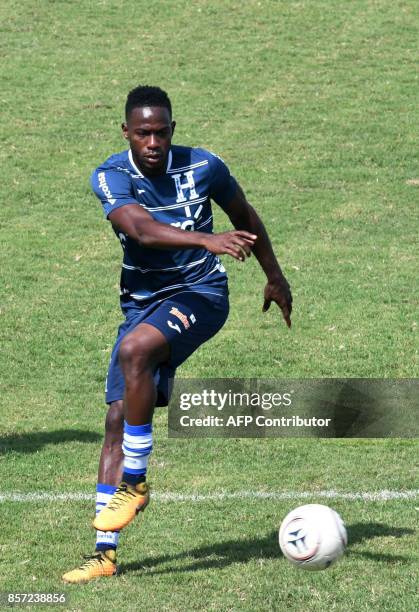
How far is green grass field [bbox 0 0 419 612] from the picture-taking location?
22.7 feet

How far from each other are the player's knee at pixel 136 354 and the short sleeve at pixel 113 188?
2.39ft

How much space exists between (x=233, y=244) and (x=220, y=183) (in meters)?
1.10

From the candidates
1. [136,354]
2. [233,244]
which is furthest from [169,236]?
[136,354]

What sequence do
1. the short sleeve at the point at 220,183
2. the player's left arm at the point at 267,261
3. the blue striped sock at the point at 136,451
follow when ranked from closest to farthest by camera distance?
1. the blue striped sock at the point at 136,451
2. the short sleeve at the point at 220,183
3. the player's left arm at the point at 267,261

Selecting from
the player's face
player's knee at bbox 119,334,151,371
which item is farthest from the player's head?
player's knee at bbox 119,334,151,371

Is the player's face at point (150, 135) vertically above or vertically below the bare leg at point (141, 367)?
above

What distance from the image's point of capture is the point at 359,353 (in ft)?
39.4

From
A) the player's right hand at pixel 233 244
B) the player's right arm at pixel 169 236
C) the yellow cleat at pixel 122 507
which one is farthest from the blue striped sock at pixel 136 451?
the player's right hand at pixel 233 244

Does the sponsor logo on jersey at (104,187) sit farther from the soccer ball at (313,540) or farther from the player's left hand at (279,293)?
the soccer ball at (313,540)

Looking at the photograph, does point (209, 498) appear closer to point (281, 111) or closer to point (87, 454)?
point (87, 454)

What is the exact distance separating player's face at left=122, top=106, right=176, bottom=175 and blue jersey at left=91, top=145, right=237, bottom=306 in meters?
0.13

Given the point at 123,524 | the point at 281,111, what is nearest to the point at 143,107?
the point at 123,524

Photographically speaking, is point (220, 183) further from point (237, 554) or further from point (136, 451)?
point (237, 554)

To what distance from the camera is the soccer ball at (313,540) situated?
616cm
